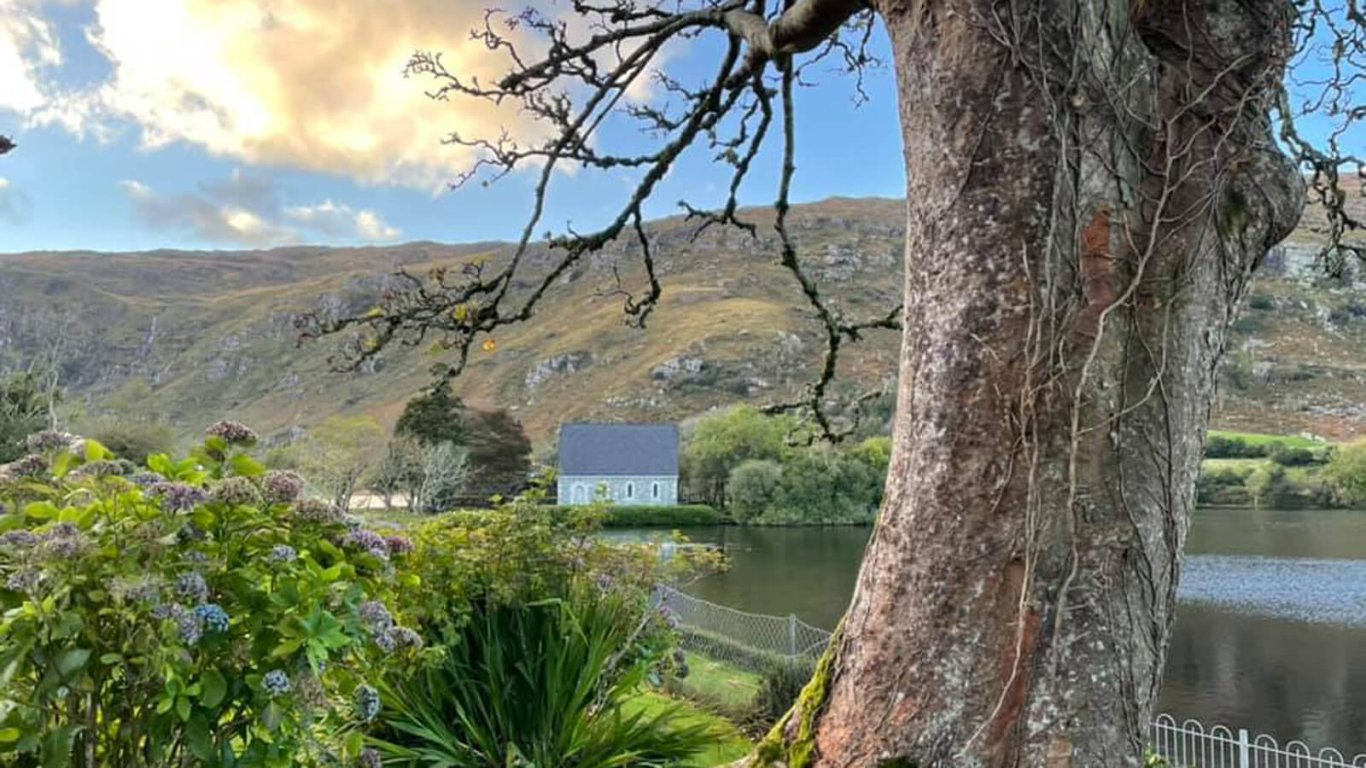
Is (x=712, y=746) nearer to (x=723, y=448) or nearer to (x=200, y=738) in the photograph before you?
(x=200, y=738)

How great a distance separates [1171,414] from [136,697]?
2.26 m

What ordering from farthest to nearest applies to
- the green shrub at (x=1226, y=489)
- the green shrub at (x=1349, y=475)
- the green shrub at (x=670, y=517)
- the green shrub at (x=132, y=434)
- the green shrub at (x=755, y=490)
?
the green shrub at (x=1226, y=489), the green shrub at (x=1349, y=475), the green shrub at (x=755, y=490), the green shrub at (x=670, y=517), the green shrub at (x=132, y=434)

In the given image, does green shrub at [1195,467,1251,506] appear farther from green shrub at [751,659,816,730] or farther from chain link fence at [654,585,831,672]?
green shrub at [751,659,816,730]

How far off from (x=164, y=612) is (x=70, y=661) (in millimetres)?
200

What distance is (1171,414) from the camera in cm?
194

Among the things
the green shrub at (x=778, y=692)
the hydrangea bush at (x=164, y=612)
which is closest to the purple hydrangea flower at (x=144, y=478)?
the hydrangea bush at (x=164, y=612)

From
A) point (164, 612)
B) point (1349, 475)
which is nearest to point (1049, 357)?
point (164, 612)

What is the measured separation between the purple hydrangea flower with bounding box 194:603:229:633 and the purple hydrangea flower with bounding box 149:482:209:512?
190 mm

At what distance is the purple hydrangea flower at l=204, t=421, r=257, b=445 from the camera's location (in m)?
1.96

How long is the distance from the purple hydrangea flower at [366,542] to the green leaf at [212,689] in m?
0.42

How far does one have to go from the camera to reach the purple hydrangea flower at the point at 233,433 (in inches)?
77.2

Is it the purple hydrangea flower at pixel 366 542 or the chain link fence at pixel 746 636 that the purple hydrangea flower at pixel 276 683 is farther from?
the chain link fence at pixel 746 636

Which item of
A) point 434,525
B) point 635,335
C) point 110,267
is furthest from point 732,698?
point 110,267

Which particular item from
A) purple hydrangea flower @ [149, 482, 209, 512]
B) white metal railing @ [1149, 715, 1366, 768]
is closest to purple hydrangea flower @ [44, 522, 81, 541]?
purple hydrangea flower @ [149, 482, 209, 512]
